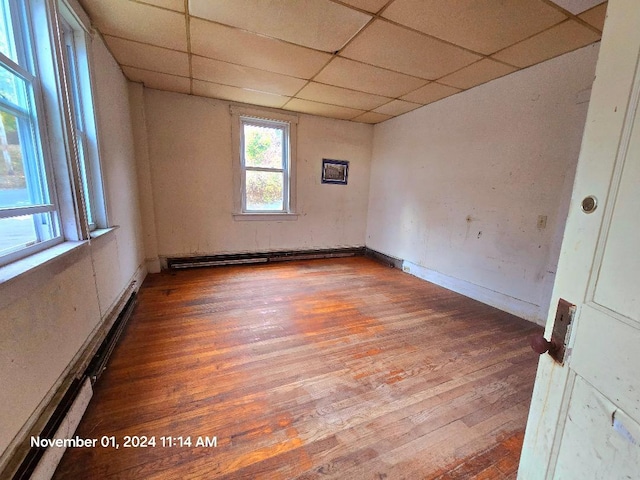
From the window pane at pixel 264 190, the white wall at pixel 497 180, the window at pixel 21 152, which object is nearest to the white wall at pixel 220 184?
the window pane at pixel 264 190

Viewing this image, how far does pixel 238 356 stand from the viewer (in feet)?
6.47

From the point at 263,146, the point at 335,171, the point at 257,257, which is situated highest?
the point at 263,146

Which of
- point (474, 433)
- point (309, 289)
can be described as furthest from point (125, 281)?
point (474, 433)

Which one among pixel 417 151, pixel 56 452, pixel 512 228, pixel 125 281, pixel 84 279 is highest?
pixel 417 151

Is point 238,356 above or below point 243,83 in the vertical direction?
below

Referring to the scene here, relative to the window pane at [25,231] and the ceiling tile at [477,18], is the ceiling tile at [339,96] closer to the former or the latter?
the ceiling tile at [477,18]

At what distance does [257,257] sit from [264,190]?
1129mm

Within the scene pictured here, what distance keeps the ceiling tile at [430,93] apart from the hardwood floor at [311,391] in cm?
255

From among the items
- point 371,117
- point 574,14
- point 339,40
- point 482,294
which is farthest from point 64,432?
point 371,117

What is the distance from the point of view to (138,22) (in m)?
2.07

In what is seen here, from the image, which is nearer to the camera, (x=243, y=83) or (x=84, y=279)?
(x=84, y=279)

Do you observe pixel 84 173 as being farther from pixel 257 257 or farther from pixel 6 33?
pixel 257 257

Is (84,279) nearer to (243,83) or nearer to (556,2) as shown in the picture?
(243,83)

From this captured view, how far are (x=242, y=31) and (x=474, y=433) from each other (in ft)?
10.4
